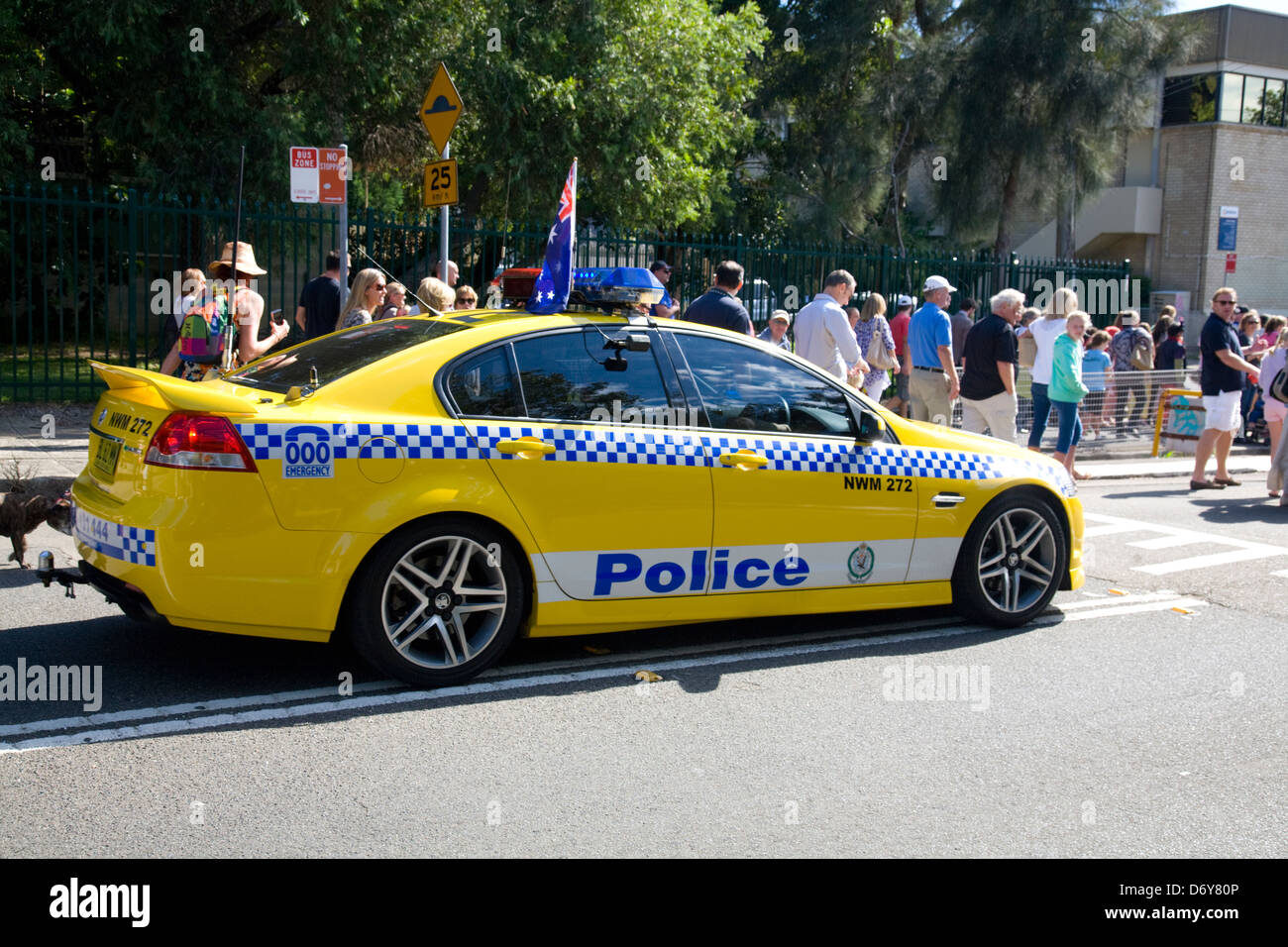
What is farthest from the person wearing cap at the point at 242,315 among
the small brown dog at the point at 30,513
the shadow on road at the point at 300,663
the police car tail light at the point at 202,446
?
the police car tail light at the point at 202,446

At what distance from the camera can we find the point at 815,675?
18.5 feet

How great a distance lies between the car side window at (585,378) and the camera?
5.32 metres

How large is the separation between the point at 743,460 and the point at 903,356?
8557mm

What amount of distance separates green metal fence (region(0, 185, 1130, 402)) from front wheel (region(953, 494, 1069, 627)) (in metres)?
8.47

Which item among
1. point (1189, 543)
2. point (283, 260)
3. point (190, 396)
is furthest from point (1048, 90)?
point (190, 396)

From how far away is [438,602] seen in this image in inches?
198

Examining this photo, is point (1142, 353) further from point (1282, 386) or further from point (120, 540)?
point (120, 540)

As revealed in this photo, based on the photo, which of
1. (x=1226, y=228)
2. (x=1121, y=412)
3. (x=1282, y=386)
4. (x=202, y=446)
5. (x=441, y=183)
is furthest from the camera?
(x=1226, y=228)

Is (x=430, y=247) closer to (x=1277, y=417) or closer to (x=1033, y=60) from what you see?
(x=1277, y=417)

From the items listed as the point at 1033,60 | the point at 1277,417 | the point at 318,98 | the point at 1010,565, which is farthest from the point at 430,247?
the point at 1033,60

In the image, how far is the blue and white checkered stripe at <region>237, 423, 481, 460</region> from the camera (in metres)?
4.70

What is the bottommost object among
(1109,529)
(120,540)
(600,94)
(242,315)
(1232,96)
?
(1109,529)

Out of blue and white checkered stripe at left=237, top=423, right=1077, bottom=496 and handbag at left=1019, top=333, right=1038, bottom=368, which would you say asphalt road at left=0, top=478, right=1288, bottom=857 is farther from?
handbag at left=1019, top=333, right=1038, bottom=368
